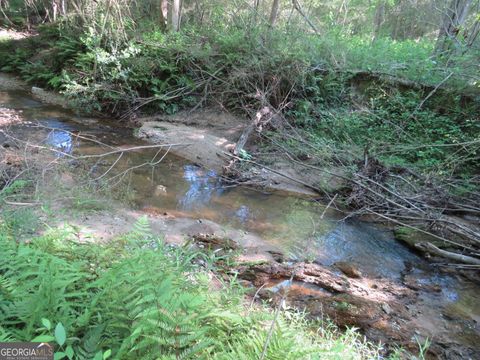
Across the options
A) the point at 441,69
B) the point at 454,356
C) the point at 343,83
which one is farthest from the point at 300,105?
the point at 454,356

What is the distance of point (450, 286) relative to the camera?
17.1ft

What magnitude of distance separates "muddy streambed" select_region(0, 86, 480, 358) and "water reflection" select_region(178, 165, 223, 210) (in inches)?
0.8

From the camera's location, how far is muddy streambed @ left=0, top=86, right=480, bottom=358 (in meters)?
4.42

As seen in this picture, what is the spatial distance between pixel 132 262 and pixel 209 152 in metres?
6.75

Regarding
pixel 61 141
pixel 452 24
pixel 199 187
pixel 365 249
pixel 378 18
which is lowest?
pixel 365 249

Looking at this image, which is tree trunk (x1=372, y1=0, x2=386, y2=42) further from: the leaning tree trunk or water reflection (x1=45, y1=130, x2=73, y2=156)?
water reflection (x1=45, y1=130, x2=73, y2=156)

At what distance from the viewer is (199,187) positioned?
295 inches

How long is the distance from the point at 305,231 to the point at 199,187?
2.56 m

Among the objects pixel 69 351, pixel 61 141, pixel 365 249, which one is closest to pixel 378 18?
pixel 365 249

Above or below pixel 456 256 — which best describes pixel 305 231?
below

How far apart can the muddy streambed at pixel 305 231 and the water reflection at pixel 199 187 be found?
0.07 feet

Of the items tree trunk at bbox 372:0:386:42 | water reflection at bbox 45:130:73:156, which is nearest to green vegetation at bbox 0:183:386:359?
water reflection at bbox 45:130:73:156

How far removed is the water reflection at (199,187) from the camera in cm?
672

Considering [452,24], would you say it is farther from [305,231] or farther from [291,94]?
[305,231]
